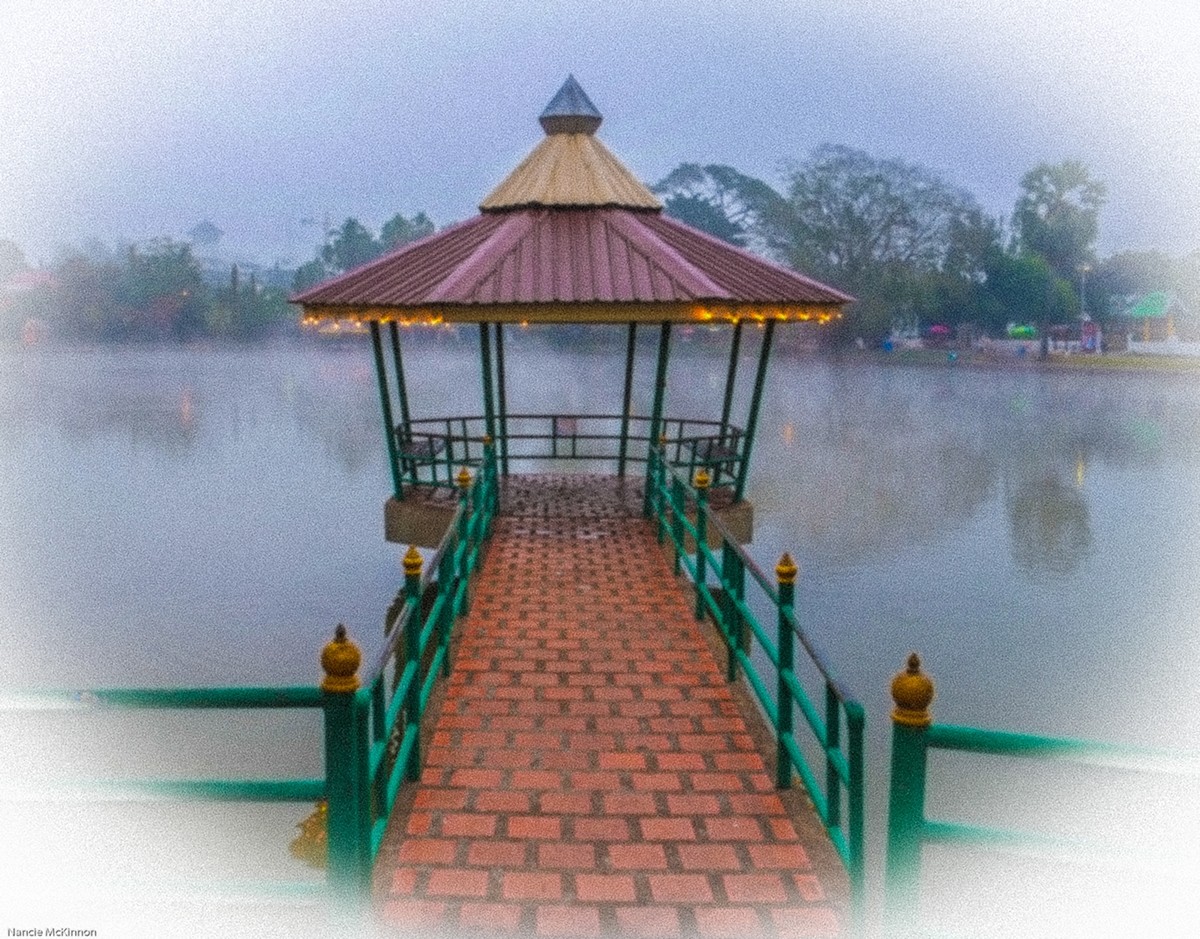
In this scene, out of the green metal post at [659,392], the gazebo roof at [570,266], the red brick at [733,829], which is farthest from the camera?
the green metal post at [659,392]

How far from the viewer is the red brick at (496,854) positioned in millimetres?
4488

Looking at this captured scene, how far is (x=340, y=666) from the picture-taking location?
11.3 feet

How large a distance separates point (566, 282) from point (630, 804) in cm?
698

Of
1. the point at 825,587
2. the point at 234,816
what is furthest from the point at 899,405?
the point at 234,816

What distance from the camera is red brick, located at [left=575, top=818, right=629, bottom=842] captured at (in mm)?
4730

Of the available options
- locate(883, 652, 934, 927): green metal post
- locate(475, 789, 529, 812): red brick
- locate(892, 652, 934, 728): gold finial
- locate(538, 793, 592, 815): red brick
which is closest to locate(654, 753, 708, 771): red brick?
locate(538, 793, 592, 815): red brick

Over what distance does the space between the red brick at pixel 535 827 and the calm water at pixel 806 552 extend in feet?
17.2

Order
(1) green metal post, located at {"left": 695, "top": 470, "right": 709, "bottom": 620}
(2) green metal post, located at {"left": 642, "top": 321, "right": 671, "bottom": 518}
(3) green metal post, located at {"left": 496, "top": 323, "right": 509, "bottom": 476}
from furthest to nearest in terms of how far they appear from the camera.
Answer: (3) green metal post, located at {"left": 496, "top": 323, "right": 509, "bottom": 476} < (2) green metal post, located at {"left": 642, "top": 321, "right": 671, "bottom": 518} < (1) green metal post, located at {"left": 695, "top": 470, "right": 709, "bottom": 620}

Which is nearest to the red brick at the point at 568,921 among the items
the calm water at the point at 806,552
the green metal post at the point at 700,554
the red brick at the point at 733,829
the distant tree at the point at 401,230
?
the red brick at the point at 733,829

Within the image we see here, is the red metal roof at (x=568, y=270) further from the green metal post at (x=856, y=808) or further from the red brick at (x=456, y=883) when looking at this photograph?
the green metal post at (x=856, y=808)

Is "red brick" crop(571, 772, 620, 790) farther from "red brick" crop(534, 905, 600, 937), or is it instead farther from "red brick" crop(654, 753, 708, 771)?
"red brick" crop(534, 905, 600, 937)

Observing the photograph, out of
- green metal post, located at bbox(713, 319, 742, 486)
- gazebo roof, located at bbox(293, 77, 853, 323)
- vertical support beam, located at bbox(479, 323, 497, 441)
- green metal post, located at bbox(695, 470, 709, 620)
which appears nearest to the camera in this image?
green metal post, located at bbox(695, 470, 709, 620)

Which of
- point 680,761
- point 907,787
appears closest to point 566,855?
point 680,761

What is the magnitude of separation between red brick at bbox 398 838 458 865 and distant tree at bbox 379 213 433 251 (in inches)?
3286
